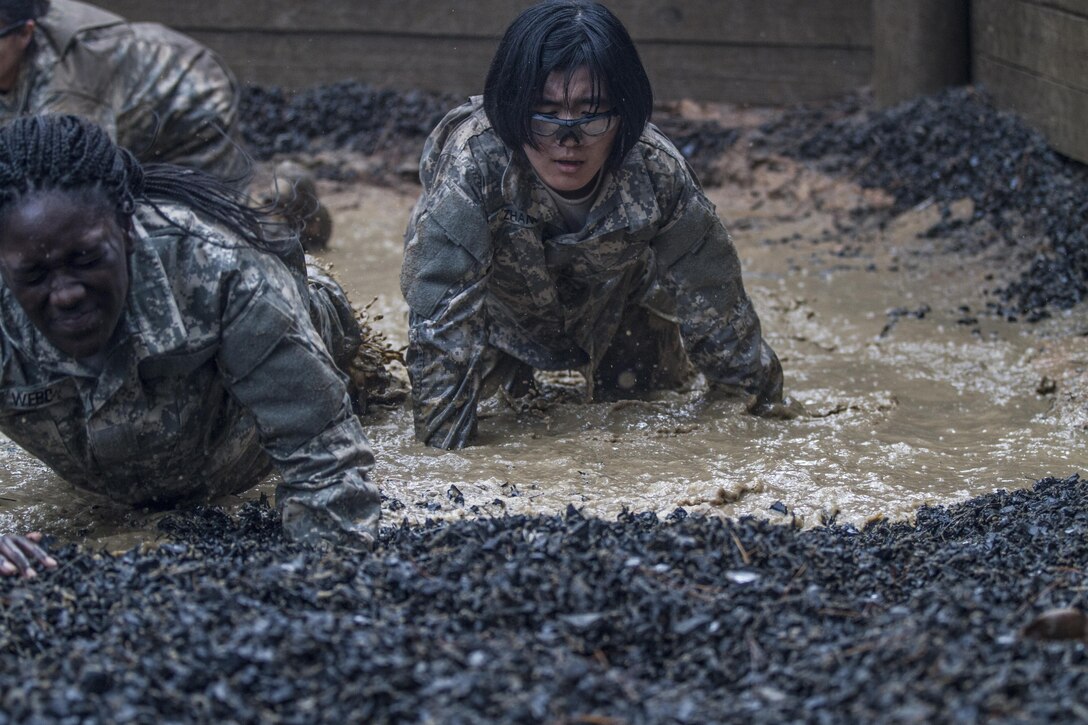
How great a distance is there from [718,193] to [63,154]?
501cm

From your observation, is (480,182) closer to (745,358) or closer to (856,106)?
(745,358)

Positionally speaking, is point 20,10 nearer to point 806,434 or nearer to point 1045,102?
point 806,434

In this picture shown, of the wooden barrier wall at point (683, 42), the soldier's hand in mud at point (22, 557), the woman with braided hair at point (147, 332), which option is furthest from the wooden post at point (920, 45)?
the soldier's hand in mud at point (22, 557)

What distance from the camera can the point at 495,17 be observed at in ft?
26.1

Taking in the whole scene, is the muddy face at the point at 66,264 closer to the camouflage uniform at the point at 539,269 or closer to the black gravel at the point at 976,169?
the camouflage uniform at the point at 539,269

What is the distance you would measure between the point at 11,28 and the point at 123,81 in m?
0.58

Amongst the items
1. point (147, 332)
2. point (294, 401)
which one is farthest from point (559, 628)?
point (147, 332)

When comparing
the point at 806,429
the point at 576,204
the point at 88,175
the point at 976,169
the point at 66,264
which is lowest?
the point at 806,429

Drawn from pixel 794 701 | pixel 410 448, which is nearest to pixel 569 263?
pixel 410 448

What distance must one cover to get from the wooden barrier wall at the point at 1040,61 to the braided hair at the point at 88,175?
4.36m

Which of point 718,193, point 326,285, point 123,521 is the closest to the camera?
point 123,521

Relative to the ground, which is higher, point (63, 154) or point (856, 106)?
point (63, 154)

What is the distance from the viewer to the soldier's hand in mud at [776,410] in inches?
179

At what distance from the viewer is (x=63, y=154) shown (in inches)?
110
